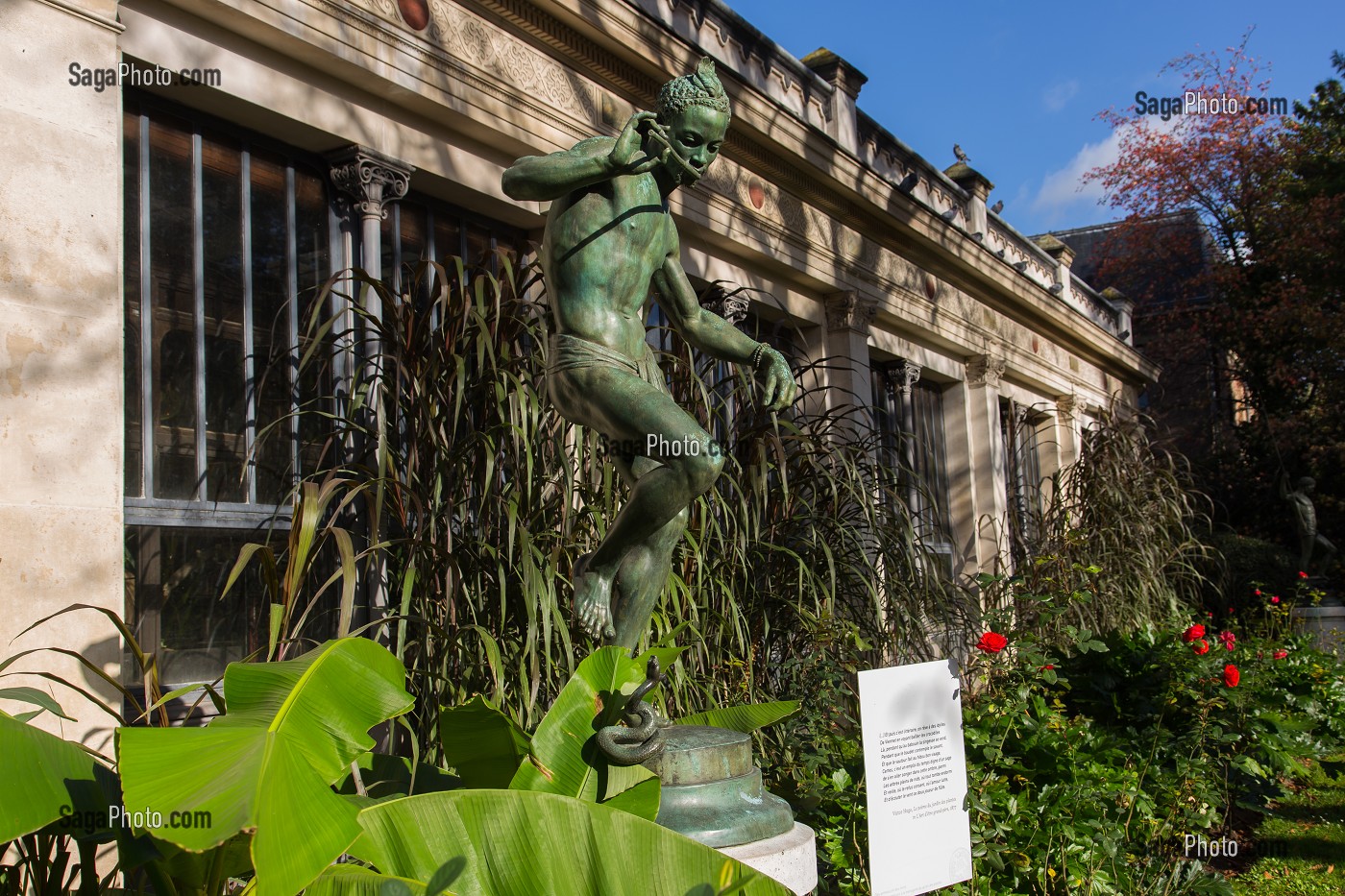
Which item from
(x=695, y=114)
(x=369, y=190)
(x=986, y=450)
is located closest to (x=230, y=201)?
(x=369, y=190)

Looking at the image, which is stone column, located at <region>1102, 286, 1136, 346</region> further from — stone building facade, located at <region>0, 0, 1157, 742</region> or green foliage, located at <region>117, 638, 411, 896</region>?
green foliage, located at <region>117, 638, 411, 896</region>

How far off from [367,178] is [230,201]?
692 millimetres

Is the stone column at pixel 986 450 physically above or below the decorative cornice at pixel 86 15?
below

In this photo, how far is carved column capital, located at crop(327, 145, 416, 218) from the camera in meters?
5.46

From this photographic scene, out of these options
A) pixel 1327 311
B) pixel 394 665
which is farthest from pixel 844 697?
pixel 1327 311

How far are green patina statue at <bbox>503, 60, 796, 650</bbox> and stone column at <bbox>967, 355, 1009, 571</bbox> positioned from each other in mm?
10192

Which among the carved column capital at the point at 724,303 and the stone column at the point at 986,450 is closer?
the carved column capital at the point at 724,303

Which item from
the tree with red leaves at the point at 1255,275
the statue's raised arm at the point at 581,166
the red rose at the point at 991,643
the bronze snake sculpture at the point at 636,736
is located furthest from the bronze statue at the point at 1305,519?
the bronze snake sculpture at the point at 636,736

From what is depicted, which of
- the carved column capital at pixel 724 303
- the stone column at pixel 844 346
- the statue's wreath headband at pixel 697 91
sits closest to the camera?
→ the statue's wreath headband at pixel 697 91

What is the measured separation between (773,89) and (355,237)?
480cm

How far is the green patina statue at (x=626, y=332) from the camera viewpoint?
2.77m

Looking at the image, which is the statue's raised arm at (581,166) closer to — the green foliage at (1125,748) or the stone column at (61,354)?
the stone column at (61,354)

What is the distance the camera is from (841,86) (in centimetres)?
1034

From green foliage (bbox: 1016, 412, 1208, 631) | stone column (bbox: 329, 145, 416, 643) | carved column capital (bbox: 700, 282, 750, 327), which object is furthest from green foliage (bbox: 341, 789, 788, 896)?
green foliage (bbox: 1016, 412, 1208, 631)
